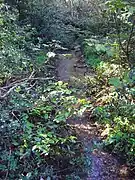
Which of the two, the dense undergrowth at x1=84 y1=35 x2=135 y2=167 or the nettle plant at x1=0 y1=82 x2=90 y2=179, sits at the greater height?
the nettle plant at x1=0 y1=82 x2=90 y2=179

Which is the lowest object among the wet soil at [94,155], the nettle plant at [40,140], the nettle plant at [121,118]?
the wet soil at [94,155]

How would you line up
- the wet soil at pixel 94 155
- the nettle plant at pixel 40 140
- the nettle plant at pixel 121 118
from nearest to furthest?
the nettle plant at pixel 40 140, the wet soil at pixel 94 155, the nettle plant at pixel 121 118

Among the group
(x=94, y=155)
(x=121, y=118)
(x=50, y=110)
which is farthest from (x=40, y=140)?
(x=121, y=118)

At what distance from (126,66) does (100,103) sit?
1174 mm

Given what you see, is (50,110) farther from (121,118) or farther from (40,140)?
(121,118)

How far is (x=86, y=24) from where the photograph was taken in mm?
13273

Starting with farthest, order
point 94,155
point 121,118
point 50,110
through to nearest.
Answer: point 121,118
point 94,155
point 50,110

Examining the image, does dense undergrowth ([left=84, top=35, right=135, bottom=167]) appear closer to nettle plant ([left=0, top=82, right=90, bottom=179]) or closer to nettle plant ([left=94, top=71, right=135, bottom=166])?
nettle plant ([left=94, top=71, right=135, bottom=166])

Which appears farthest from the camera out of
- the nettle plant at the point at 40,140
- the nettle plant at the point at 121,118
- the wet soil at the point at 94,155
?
the nettle plant at the point at 121,118

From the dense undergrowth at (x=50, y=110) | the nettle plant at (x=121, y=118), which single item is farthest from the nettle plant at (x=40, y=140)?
the nettle plant at (x=121, y=118)

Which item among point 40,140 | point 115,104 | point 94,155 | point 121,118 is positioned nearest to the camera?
point 40,140

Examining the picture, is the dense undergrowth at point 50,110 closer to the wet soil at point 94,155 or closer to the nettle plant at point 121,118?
the nettle plant at point 121,118


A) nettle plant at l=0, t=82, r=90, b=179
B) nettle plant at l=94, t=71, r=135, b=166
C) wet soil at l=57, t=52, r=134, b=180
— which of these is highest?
nettle plant at l=0, t=82, r=90, b=179

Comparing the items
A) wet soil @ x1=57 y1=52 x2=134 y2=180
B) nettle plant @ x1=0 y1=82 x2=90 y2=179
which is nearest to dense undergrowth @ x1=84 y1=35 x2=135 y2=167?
wet soil @ x1=57 y1=52 x2=134 y2=180
